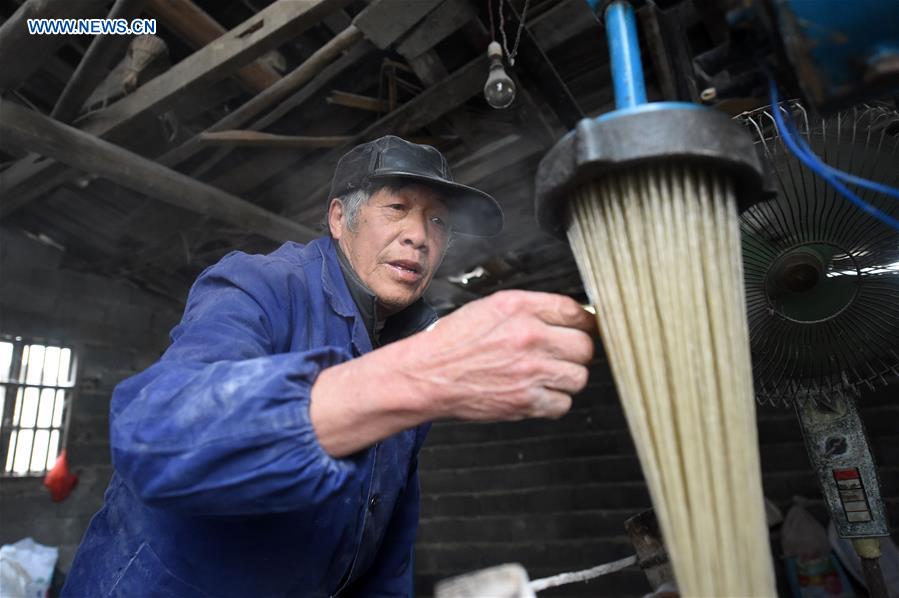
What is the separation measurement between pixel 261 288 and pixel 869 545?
1.36 m

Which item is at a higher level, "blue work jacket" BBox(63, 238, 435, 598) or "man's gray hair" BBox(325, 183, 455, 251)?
"man's gray hair" BBox(325, 183, 455, 251)

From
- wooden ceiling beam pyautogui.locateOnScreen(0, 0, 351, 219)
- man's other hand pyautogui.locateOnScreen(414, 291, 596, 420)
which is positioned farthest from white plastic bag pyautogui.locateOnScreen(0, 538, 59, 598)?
man's other hand pyautogui.locateOnScreen(414, 291, 596, 420)

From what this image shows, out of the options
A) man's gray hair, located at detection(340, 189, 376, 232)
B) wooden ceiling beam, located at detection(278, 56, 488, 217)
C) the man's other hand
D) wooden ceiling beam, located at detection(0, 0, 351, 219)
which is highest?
wooden ceiling beam, located at detection(278, 56, 488, 217)

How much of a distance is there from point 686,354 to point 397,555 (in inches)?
48.2

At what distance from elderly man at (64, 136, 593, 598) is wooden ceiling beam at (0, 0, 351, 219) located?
0.73 meters

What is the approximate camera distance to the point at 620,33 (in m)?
0.75

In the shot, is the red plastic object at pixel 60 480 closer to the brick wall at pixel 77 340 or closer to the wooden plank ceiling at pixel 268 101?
the brick wall at pixel 77 340

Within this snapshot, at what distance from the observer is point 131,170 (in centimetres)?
246

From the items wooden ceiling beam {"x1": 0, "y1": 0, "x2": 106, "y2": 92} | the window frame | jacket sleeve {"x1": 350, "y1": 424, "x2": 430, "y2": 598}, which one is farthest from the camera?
the window frame

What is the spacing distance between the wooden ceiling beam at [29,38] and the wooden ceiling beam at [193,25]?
264 millimetres

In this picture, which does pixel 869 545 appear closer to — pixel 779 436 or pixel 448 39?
pixel 448 39

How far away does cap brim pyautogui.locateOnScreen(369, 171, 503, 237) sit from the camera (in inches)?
53.9

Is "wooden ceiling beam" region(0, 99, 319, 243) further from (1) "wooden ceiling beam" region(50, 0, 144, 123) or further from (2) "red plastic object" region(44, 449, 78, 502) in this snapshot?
(2) "red plastic object" region(44, 449, 78, 502)

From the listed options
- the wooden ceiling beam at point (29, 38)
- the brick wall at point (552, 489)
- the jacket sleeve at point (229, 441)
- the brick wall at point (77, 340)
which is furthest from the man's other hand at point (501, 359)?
the brick wall at point (77, 340)
